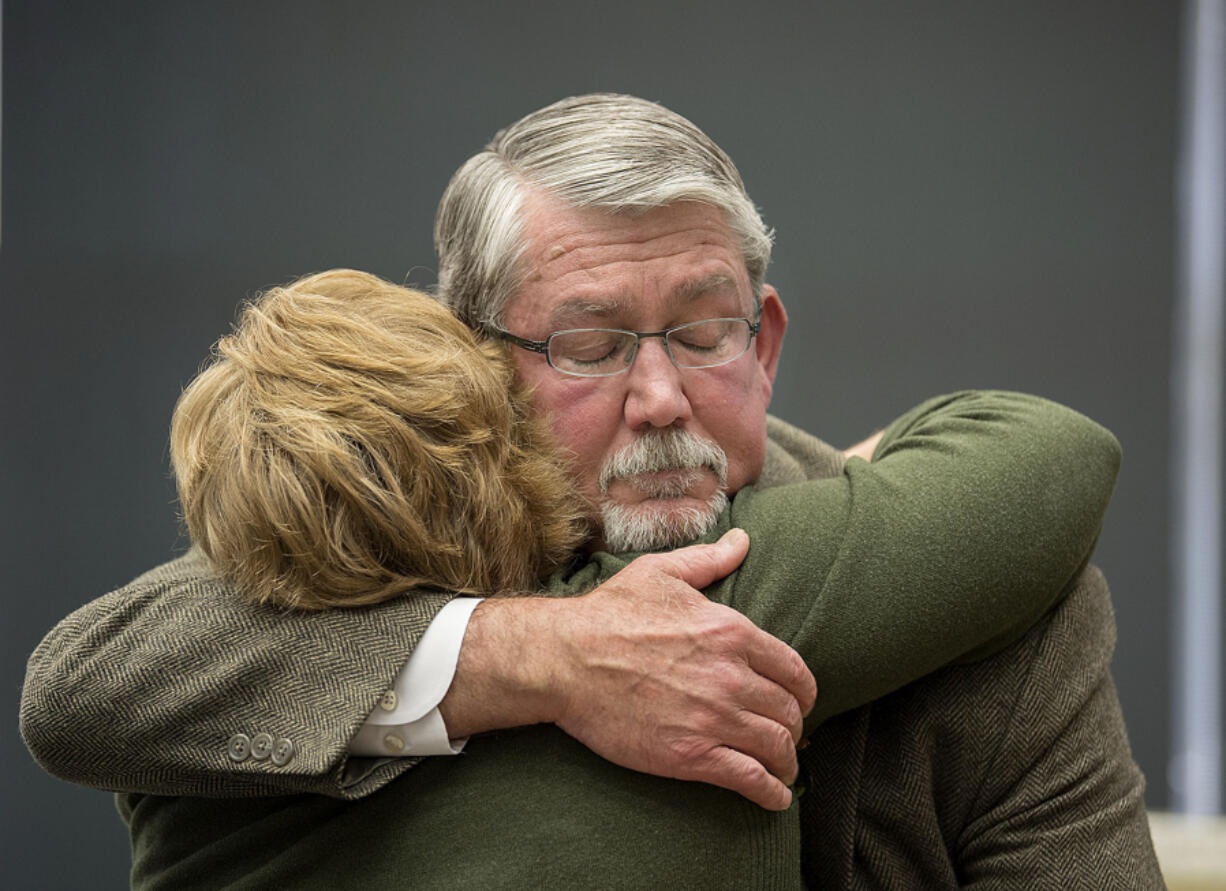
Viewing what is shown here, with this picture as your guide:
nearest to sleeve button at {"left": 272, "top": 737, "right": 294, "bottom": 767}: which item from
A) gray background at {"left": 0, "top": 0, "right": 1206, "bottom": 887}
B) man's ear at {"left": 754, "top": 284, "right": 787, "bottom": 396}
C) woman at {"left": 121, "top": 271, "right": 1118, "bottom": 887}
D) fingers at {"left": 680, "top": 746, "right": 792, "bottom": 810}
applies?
woman at {"left": 121, "top": 271, "right": 1118, "bottom": 887}

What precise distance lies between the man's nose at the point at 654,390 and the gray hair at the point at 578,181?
8.3 inches

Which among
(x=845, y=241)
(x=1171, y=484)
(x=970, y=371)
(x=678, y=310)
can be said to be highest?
(x=678, y=310)

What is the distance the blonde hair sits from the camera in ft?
3.94

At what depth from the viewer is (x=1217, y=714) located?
3312 mm

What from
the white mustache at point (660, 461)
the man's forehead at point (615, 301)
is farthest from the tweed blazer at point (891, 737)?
the man's forehead at point (615, 301)

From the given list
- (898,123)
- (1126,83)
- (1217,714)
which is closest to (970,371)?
(898,123)

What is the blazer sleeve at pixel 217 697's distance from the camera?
3.69 ft

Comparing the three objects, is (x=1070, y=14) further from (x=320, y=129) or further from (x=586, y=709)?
(x=586, y=709)

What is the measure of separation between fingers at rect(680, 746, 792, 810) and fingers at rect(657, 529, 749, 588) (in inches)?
7.6

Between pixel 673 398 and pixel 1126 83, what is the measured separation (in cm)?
254

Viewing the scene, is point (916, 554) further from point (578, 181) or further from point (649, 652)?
point (578, 181)

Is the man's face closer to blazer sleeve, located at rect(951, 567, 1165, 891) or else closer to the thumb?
the thumb

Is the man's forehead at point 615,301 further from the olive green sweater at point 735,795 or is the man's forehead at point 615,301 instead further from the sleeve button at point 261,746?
the sleeve button at point 261,746

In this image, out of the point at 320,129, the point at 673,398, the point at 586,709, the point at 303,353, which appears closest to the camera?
the point at 586,709
